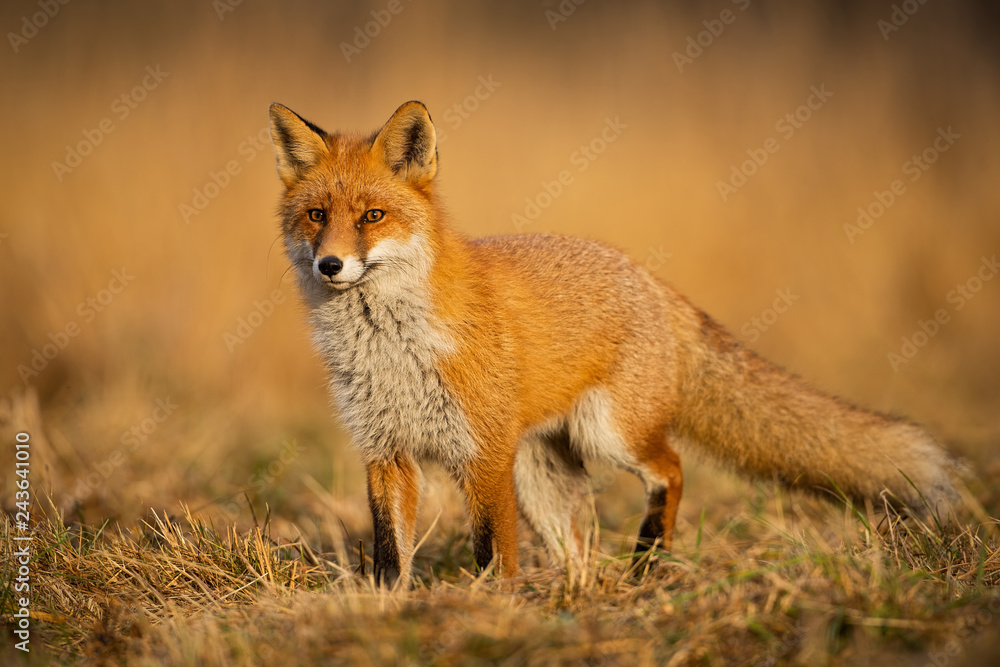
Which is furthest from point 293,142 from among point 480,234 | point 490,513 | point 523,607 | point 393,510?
point 480,234

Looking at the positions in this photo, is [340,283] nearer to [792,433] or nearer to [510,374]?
[510,374]

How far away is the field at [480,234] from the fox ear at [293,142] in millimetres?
839

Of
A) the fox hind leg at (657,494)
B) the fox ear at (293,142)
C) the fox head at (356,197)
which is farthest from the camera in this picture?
the fox hind leg at (657,494)

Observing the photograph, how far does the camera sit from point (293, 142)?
3.23 m

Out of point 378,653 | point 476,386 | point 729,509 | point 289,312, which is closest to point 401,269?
point 476,386

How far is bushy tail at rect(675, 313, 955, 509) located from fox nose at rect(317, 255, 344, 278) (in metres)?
1.97

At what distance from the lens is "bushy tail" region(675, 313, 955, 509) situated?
11.5 ft

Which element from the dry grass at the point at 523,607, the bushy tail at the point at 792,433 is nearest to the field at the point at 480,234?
the dry grass at the point at 523,607

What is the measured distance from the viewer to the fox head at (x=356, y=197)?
2.87 meters

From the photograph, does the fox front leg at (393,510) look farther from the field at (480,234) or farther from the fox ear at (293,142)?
the fox ear at (293,142)

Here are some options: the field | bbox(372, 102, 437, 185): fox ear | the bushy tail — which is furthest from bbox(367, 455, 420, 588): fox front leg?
the bushy tail

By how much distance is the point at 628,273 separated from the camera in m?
3.87

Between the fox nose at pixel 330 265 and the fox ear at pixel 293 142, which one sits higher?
the fox ear at pixel 293 142

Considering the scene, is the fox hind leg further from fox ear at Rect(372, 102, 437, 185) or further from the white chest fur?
fox ear at Rect(372, 102, 437, 185)
